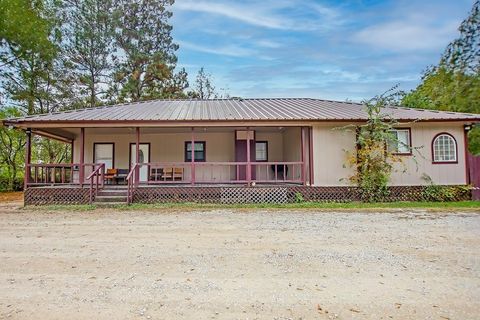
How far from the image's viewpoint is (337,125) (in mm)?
12586

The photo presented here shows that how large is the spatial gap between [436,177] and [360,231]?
7138 mm

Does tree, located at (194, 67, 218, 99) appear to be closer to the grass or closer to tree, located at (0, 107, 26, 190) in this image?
tree, located at (0, 107, 26, 190)

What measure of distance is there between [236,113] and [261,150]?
3.08 metres

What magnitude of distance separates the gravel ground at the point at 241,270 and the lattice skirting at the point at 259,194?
365 centimetres

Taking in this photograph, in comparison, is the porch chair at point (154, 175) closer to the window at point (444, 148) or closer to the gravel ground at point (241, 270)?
the gravel ground at point (241, 270)

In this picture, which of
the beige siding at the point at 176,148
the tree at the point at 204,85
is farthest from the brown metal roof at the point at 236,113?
the tree at the point at 204,85

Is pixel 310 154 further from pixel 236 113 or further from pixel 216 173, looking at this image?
pixel 216 173

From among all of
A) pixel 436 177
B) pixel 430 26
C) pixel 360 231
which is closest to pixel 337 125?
pixel 436 177

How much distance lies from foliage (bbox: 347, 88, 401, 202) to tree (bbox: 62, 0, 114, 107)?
1972 centimetres

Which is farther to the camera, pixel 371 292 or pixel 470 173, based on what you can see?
pixel 470 173

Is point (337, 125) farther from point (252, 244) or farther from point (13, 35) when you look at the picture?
point (13, 35)

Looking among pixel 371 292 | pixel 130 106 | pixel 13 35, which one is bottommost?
pixel 371 292

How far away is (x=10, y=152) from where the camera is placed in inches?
866

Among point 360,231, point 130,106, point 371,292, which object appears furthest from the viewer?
point 130,106
